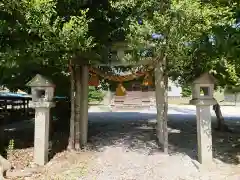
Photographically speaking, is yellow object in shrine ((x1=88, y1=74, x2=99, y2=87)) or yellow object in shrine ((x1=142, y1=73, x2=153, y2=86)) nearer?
yellow object in shrine ((x1=142, y1=73, x2=153, y2=86))

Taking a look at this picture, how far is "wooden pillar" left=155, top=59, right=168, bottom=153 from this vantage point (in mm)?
10125

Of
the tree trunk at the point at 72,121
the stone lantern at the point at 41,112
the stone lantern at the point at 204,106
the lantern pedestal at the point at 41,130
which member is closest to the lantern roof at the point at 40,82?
the stone lantern at the point at 41,112

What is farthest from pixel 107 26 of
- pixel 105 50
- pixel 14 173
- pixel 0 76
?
pixel 14 173

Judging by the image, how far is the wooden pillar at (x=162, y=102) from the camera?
33.2ft

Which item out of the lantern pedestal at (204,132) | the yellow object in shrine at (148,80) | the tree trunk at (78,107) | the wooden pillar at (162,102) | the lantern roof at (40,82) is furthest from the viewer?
the yellow object in shrine at (148,80)

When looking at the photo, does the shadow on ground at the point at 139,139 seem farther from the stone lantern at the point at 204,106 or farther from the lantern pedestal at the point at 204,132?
the stone lantern at the point at 204,106

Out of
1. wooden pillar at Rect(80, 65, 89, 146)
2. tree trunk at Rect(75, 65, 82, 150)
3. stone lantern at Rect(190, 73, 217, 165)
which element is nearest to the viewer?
stone lantern at Rect(190, 73, 217, 165)

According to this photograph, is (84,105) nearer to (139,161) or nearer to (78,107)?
(78,107)

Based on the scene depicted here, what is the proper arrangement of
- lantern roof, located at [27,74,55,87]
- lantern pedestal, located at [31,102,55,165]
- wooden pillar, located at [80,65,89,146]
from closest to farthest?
lantern pedestal, located at [31,102,55,165]
lantern roof, located at [27,74,55,87]
wooden pillar, located at [80,65,89,146]

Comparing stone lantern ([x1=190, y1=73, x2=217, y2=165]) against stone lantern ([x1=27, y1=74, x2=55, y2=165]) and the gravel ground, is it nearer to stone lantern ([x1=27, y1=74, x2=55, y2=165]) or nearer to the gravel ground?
the gravel ground

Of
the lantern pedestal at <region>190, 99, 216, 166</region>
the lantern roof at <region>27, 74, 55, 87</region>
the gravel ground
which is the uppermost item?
the lantern roof at <region>27, 74, 55, 87</region>

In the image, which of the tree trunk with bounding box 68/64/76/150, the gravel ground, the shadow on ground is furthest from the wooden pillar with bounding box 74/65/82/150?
the shadow on ground

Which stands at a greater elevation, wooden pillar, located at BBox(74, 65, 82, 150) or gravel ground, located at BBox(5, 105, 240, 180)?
wooden pillar, located at BBox(74, 65, 82, 150)

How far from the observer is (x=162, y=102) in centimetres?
1094
